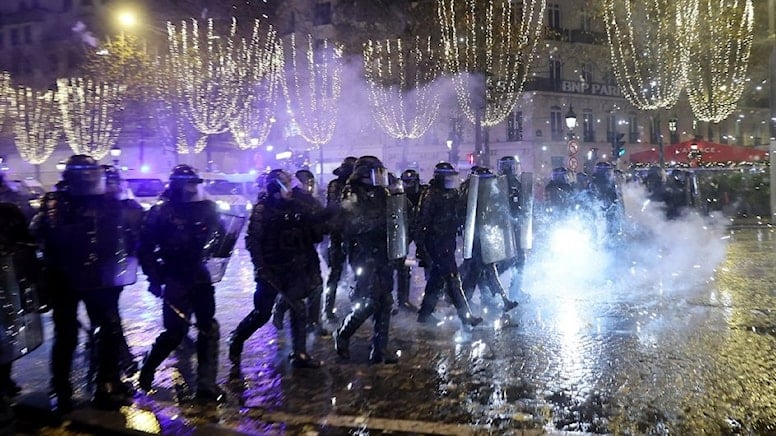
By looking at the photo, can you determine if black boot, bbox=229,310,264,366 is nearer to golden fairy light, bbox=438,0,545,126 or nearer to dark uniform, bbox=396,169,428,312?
dark uniform, bbox=396,169,428,312

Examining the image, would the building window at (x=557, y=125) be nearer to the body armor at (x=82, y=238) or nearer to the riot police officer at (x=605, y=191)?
the riot police officer at (x=605, y=191)

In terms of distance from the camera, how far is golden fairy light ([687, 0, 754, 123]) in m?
18.5

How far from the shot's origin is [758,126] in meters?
47.3

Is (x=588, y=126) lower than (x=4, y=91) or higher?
lower

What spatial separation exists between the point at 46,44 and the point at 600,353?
4201 centimetres

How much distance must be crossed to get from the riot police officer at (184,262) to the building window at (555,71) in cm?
3583

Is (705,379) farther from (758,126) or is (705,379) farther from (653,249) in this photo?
(758,126)

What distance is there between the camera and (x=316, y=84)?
24391mm

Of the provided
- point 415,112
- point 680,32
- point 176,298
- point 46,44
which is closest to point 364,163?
point 176,298

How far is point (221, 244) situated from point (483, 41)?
56.0 ft

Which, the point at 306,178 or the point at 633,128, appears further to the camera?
the point at 633,128

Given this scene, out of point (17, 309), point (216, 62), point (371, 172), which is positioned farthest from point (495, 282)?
point (216, 62)

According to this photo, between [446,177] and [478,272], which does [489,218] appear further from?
[446,177]

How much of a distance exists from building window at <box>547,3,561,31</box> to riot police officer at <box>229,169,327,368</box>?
34.5m
